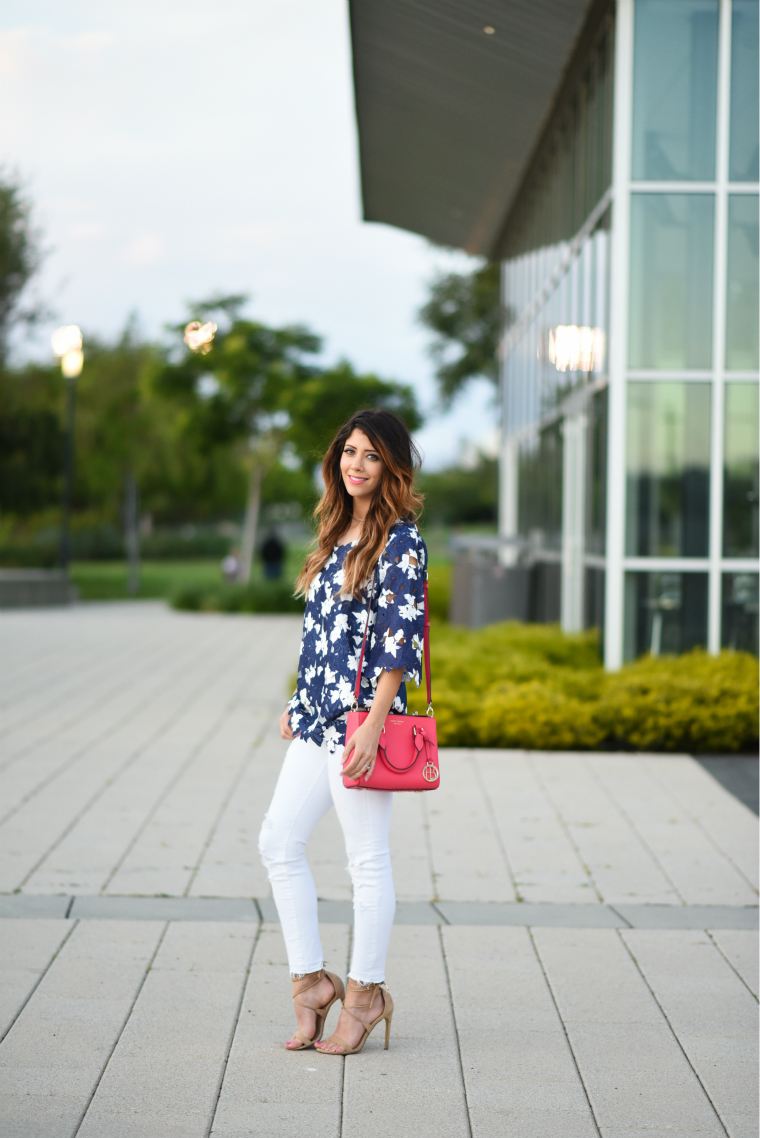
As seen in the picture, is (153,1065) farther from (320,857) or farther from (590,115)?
(590,115)

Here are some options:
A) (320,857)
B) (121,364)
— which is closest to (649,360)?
(320,857)

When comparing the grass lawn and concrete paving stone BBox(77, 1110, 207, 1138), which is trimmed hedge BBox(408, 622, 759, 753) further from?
the grass lawn

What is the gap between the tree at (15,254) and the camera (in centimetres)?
3073

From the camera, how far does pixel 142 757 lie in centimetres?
798

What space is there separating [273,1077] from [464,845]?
268cm

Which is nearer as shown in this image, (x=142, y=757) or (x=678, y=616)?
(x=142, y=757)

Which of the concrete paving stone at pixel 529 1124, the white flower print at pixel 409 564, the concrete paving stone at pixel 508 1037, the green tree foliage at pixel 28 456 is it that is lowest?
the concrete paving stone at pixel 508 1037

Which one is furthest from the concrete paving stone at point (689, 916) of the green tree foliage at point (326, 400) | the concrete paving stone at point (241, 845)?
the green tree foliage at point (326, 400)

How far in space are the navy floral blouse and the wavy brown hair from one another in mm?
39

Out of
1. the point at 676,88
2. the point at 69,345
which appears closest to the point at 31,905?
the point at 676,88

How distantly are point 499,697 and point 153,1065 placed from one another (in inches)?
217

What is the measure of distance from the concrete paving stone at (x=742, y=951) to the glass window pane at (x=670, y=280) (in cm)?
634

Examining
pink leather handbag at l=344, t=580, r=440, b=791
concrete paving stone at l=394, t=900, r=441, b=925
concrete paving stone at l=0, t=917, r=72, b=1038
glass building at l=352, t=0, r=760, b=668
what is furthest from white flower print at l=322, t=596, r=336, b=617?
glass building at l=352, t=0, r=760, b=668

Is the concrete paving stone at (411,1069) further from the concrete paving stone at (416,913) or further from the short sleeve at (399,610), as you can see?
the short sleeve at (399,610)
